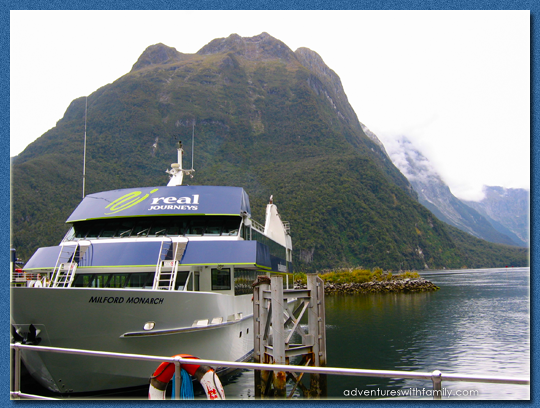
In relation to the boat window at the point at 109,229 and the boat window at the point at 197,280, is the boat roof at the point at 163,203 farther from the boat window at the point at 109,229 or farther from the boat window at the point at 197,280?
the boat window at the point at 197,280

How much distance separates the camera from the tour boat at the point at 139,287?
383 inches

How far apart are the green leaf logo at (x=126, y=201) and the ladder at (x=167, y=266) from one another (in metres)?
2.56

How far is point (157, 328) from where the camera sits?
10.3 m

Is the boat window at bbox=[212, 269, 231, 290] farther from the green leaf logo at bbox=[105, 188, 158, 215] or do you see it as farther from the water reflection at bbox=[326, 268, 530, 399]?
the water reflection at bbox=[326, 268, 530, 399]

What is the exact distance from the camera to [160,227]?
1352 cm

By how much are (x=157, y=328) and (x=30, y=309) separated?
A: 2861 millimetres

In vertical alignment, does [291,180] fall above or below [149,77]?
below

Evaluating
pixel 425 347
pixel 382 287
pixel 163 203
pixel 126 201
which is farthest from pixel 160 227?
pixel 382 287

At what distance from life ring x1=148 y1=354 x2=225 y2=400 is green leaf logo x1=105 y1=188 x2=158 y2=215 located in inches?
307

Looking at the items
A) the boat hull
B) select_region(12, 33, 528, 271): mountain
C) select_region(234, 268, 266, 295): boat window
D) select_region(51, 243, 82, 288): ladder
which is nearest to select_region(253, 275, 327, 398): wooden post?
the boat hull

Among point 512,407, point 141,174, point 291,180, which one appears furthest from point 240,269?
point 291,180

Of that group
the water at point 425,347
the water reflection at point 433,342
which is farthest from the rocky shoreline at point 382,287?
the water at point 425,347

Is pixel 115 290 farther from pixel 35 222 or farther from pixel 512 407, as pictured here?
pixel 35 222

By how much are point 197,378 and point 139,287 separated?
615 cm
